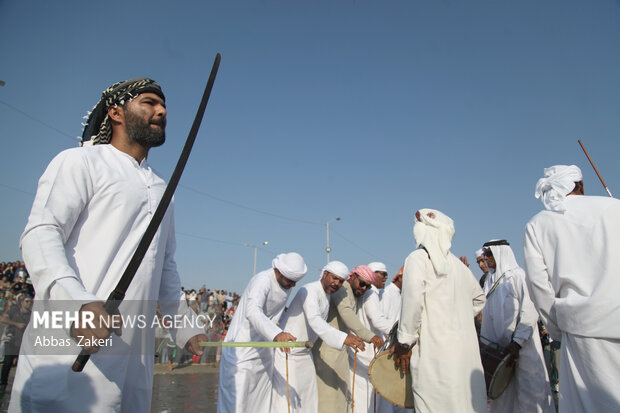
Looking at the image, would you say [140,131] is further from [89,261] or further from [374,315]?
[374,315]

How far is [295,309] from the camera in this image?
5672mm

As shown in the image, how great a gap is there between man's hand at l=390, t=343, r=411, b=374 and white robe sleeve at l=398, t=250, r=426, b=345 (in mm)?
170

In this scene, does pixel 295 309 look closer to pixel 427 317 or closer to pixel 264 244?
pixel 427 317

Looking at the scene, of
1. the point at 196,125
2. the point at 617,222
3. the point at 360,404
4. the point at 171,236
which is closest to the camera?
the point at 196,125

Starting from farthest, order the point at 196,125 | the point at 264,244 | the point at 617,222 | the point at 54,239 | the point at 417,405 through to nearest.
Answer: the point at 264,244 < the point at 417,405 < the point at 617,222 < the point at 196,125 < the point at 54,239

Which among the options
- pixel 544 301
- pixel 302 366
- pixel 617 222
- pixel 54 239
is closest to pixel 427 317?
pixel 544 301

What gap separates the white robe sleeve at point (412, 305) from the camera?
3.63 meters

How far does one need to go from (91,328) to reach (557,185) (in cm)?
331

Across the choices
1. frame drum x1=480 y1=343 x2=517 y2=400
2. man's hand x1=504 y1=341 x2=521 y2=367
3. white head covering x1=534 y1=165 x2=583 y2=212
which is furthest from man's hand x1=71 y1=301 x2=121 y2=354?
man's hand x1=504 y1=341 x2=521 y2=367

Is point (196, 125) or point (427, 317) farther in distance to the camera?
point (427, 317)

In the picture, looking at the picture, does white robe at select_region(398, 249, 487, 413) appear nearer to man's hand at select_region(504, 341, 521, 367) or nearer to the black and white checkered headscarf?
man's hand at select_region(504, 341, 521, 367)

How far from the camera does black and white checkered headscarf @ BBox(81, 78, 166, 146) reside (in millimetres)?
2230

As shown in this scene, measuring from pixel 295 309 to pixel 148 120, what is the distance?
395 cm

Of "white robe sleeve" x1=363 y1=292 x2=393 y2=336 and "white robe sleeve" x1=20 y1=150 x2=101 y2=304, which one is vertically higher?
"white robe sleeve" x1=20 y1=150 x2=101 y2=304
